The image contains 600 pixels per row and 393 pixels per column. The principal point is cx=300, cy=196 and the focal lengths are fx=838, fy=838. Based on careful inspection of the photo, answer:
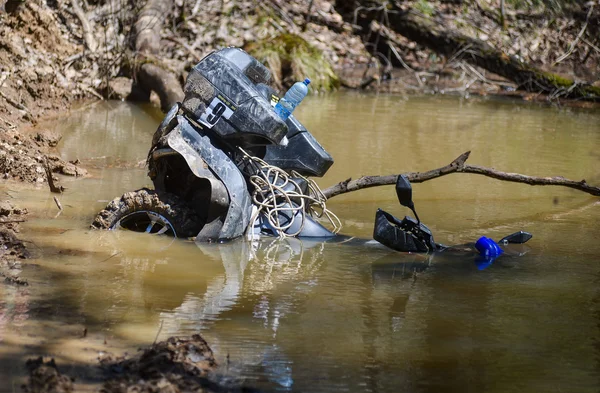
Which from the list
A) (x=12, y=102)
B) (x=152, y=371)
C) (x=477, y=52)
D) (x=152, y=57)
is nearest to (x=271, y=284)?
(x=152, y=371)

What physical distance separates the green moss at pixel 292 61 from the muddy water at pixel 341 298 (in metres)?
5.22

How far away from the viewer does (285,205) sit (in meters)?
5.87

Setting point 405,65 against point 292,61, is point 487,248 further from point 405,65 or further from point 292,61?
point 405,65

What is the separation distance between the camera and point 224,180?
550cm

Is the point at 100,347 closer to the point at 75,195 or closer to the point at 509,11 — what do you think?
the point at 75,195

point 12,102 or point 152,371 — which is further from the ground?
point 12,102

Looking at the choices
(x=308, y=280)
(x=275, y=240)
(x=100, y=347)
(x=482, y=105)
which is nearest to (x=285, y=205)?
(x=275, y=240)

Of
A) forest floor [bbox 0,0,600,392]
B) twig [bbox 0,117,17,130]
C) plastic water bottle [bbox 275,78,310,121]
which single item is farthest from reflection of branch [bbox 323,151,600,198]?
twig [bbox 0,117,17,130]

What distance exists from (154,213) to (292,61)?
777 centimetres

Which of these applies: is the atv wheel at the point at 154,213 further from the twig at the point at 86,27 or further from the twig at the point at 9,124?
the twig at the point at 86,27

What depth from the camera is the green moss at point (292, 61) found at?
12938 millimetres

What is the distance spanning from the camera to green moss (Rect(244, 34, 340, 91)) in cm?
1294

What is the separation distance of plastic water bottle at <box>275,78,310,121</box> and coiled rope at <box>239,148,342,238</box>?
36 centimetres

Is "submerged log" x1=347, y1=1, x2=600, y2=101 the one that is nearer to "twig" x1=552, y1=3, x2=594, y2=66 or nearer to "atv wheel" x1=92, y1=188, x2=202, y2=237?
"twig" x1=552, y1=3, x2=594, y2=66
